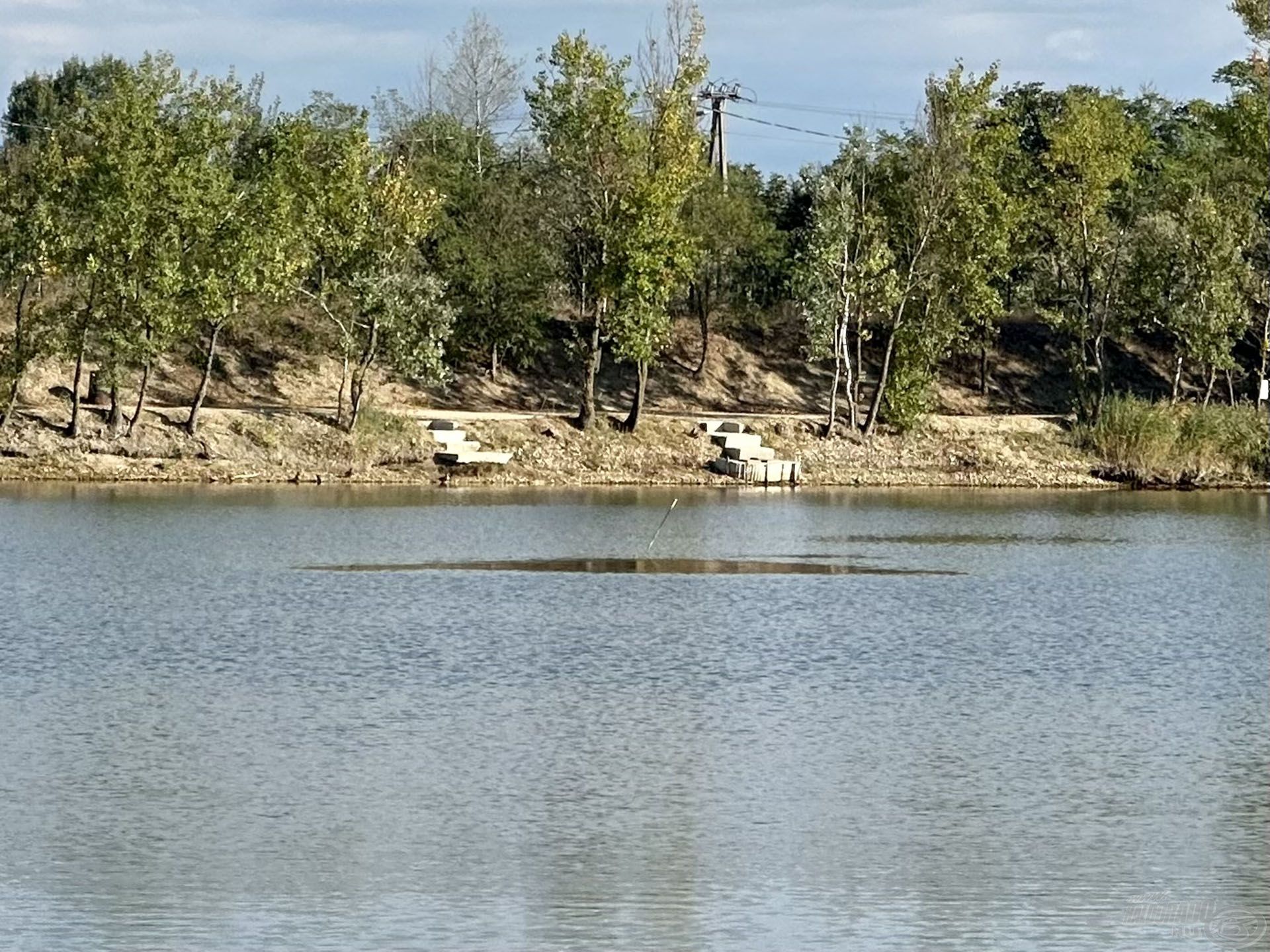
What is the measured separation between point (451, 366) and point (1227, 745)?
56.8 meters

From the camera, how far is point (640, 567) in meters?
42.2

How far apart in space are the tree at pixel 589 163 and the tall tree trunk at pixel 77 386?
51.2 ft

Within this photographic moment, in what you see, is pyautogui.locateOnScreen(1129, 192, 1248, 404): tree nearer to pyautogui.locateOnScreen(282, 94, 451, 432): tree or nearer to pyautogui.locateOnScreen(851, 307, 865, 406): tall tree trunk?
pyautogui.locateOnScreen(851, 307, 865, 406): tall tree trunk

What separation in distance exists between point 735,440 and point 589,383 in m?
4.80

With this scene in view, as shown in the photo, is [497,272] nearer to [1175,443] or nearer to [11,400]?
[11,400]

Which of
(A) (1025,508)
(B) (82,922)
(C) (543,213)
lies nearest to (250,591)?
(B) (82,922)

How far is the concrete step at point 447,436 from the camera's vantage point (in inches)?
2596

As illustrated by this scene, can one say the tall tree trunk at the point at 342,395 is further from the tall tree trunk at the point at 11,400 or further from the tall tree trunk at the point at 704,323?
the tall tree trunk at the point at 704,323

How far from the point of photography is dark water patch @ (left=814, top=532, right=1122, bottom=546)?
4900 cm

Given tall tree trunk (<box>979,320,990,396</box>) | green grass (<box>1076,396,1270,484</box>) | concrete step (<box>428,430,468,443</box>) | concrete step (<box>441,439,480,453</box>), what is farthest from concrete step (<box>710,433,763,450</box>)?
tall tree trunk (<box>979,320,990,396</box>)

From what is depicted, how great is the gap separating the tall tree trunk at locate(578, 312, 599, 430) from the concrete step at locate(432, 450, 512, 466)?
4.35 metres

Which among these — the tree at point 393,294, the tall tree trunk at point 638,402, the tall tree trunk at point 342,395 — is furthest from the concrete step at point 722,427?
the tall tree trunk at point 342,395

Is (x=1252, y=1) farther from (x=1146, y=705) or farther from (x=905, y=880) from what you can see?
(x=905, y=880)

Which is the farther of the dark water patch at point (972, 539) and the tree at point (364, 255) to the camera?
the tree at point (364, 255)
